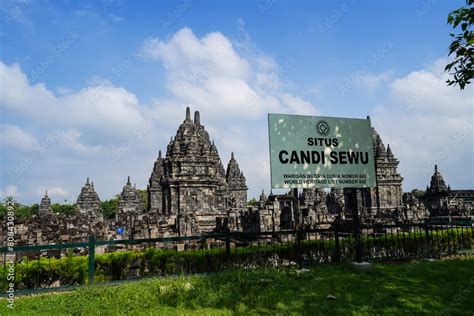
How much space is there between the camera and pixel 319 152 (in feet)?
26.7

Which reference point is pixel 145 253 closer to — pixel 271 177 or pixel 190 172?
pixel 271 177

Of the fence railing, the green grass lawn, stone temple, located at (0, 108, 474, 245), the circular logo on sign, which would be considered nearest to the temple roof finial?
stone temple, located at (0, 108, 474, 245)

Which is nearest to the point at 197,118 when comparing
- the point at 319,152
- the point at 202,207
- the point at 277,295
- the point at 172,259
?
the point at 202,207

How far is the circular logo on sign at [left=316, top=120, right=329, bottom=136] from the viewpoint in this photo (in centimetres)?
830

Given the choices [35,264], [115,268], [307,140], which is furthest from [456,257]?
[35,264]

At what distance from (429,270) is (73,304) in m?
7.81

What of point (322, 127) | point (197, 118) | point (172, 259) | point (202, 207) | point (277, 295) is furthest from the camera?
point (197, 118)

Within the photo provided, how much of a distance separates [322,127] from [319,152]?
2.29ft

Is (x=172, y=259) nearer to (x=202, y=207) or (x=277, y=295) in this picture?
(x=277, y=295)

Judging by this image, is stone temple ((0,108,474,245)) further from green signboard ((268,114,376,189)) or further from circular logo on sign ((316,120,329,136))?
circular logo on sign ((316,120,329,136))

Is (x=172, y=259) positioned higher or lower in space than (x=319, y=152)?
lower

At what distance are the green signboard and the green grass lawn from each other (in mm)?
2180

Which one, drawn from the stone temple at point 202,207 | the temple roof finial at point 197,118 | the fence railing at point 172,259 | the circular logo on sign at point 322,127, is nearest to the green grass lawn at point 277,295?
the fence railing at point 172,259

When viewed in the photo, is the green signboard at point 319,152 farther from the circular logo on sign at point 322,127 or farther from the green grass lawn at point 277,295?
the green grass lawn at point 277,295
